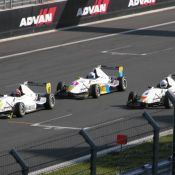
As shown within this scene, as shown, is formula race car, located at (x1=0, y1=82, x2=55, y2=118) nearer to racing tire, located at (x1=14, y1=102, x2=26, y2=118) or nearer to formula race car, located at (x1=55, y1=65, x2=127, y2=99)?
racing tire, located at (x1=14, y1=102, x2=26, y2=118)

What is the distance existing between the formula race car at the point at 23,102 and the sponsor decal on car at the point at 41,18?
16.9 m

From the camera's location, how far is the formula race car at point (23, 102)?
29.7m

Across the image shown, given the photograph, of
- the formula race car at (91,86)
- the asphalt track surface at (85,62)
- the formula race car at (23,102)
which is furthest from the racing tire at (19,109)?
the formula race car at (91,86)

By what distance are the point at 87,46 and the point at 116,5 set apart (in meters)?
8.39

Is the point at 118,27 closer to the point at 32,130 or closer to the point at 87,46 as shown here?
the point at 87,46

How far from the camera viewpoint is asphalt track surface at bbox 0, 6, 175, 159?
28688mm

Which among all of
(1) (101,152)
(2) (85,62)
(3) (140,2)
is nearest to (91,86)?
(2) (85,62)

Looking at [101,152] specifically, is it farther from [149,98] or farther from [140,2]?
[140,2]

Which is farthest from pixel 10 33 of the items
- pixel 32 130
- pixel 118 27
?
pixel 32 130

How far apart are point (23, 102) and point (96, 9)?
23579mm

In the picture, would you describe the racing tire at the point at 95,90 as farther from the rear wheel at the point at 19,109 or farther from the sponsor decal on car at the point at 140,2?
the sponsor decal on car at the point at 140,2

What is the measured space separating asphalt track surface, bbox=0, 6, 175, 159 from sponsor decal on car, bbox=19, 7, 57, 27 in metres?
0.75

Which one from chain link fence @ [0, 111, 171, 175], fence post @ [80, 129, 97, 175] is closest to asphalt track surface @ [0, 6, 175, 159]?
chain link fence @ [0, 111, 171, 175]

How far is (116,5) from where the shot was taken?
54.3m
